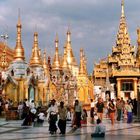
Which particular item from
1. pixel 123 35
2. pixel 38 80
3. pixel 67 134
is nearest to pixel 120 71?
pixel 123 35

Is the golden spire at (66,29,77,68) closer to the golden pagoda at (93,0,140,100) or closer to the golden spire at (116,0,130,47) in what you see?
the golden pagoda at (93,0,140,100)

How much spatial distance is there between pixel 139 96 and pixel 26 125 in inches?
276

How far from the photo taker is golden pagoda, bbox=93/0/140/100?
259ft

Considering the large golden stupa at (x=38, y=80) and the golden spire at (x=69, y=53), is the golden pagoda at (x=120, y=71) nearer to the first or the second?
the golden spire at (x=69, y=53)

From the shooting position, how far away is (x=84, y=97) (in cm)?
5328

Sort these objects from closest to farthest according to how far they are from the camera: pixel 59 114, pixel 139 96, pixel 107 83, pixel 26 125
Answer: pixel 59 114, pixel 26 125, pixel 139 96, pixel 107 83

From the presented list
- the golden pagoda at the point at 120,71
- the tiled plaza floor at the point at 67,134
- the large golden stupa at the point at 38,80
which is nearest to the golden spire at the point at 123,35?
the golden pagoda at the point at 120,71

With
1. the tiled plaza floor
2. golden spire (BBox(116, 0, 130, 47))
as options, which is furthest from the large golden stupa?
golden spire (BBox(116, 0, 130, 47))

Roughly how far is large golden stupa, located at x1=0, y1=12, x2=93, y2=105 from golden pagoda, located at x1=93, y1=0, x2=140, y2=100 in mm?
15021

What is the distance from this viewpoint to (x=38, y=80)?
132ft

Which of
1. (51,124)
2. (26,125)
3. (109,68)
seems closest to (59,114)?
(51,124)

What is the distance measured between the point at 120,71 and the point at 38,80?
4295 centimetres

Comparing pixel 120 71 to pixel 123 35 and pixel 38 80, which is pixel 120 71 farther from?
pixel 38 80

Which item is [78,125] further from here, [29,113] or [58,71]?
[58,71]
